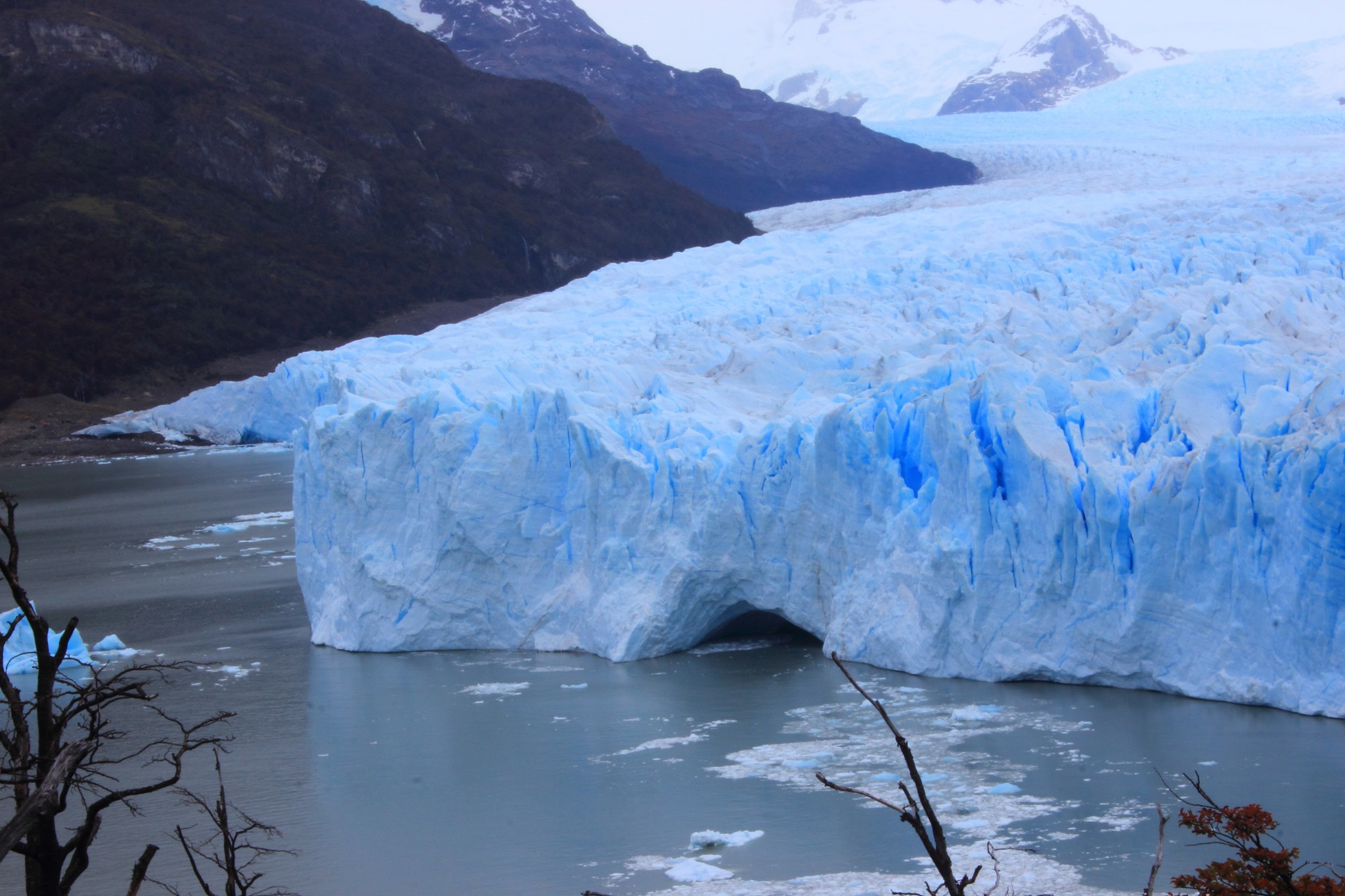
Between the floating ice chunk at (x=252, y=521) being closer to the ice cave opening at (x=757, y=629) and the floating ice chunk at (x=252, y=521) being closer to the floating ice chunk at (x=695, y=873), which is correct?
the ice cave opening at (x=757, y=629)

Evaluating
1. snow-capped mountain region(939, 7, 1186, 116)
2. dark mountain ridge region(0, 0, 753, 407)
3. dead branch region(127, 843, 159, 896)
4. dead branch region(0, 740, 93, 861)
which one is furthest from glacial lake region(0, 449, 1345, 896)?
snow-capped mountain region(939, 7, 1186, 116)

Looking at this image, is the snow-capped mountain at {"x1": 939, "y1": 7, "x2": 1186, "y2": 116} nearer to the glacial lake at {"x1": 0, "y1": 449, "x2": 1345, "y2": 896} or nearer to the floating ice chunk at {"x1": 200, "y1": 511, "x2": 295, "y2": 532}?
the floating ice chunk at {"x1": 200, "y1": 511, "x2": 295, "y2": 532}

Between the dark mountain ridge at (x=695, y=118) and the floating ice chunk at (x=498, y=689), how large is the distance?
110 ft

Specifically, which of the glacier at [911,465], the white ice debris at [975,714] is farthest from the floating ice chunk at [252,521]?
the white ice debris at [975,714]

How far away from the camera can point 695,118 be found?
57.1m

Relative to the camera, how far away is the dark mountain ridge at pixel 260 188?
35.1m

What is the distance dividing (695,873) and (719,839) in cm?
36

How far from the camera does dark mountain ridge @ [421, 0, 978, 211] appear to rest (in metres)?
48.0

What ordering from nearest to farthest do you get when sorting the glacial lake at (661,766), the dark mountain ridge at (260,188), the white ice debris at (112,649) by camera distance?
the glacial lake at (661,766) < the white ice debris at (112,649) < the dark mountain ridge at (260,188)

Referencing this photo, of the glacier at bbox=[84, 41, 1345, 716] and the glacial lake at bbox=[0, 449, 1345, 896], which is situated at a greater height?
the glacier at bbox=[84, 41, 1345, 716]

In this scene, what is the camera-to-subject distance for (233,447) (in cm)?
2848

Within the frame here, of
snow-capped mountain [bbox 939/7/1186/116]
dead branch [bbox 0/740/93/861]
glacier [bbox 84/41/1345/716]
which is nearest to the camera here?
dead branch [bbox 0/740/93/861]

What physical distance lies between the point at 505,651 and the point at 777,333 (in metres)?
3.59

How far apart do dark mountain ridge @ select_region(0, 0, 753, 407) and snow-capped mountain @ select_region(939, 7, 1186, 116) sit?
2581cm
